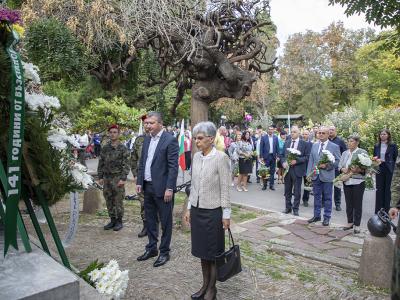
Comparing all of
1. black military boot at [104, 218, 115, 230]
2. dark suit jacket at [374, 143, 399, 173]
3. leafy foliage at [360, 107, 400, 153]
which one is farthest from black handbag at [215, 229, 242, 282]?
leafy foliage at [360, 107, 400, 153]

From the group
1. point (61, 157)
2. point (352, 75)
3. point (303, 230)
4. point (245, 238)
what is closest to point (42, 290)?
point (61, 157)

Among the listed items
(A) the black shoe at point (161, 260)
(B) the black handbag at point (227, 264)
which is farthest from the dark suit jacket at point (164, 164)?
(B) the black handbag at point (227, 264)

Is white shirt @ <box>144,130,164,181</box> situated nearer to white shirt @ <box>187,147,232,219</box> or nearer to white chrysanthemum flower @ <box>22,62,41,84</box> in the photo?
white shirt @ <box>187,147,232,219</box>

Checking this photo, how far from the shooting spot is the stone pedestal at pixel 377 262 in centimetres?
437

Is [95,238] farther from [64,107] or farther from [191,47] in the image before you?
[191,47]

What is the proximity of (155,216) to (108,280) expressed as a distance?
212 cm

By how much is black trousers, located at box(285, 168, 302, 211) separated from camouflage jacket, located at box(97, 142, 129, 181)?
141 inches

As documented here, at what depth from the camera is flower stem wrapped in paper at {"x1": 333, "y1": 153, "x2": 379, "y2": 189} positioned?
6535mm

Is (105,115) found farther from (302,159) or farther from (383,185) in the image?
(383,185)

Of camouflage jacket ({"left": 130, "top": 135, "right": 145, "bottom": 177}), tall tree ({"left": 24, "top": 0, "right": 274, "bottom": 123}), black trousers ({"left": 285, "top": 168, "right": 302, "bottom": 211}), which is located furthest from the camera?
black trousers ({"left": 285, "top": 168, "right": 302, "bottom": 211})

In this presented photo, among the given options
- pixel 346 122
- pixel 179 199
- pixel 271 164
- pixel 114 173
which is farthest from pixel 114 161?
pixel 346 122

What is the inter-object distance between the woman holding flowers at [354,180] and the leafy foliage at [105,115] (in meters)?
4.00

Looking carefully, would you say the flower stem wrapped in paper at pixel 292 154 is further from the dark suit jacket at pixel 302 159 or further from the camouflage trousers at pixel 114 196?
the camouflage trousers at pixel 114 196

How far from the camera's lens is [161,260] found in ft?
16.4
